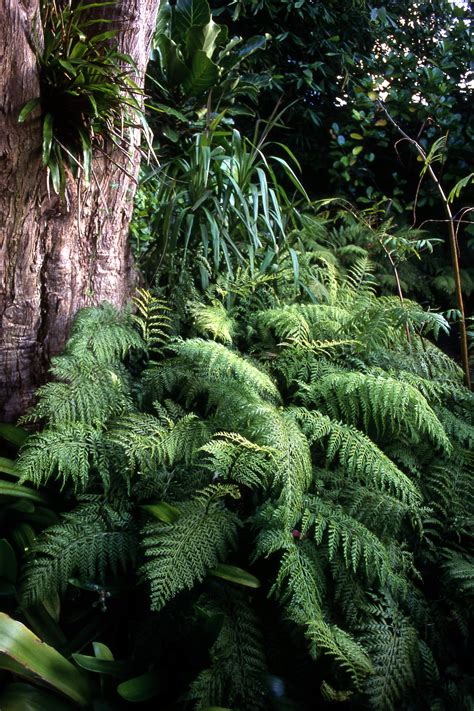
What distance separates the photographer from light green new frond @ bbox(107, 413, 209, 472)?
1.40m

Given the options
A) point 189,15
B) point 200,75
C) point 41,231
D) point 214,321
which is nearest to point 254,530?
point 214,321

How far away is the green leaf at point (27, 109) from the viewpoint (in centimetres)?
153

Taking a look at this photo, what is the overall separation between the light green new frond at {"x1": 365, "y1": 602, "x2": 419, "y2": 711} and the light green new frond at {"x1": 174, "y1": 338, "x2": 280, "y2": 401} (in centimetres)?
70

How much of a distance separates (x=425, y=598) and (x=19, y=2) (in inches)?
84.0

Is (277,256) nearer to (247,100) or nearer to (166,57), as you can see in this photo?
(166,57)

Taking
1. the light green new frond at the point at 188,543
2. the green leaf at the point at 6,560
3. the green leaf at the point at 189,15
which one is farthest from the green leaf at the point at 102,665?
the green leaf at the point at 189,15

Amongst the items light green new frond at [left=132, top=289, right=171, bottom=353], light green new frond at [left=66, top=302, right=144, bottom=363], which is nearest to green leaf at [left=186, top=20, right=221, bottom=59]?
light green new frond at [left=132, top=289, right=171, bottom=353]

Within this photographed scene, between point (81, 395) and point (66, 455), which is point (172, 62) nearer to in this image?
point (81, 395)

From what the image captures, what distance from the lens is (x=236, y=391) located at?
1583 millimetres

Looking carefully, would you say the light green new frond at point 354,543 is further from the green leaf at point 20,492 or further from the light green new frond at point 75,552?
the green leaf at point 20,492

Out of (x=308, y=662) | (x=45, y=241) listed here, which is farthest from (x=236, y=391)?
(x=45, y=241)

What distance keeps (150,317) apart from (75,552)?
909 mm

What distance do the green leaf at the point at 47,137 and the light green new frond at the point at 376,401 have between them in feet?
3.62

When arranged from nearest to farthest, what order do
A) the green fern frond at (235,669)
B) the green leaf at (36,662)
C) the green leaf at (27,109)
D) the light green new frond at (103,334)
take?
1. the green leaf at (36,662)
2. the green fern frond at (235,669)
3. the green leaf at (27,109)
4. the light green new frond at (103,334)
